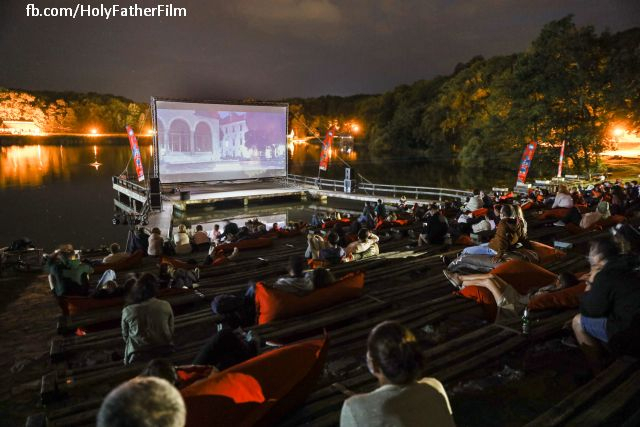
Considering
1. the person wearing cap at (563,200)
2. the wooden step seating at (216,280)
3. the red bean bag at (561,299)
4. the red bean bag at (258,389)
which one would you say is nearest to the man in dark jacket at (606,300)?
the red bean bag at (561,299)

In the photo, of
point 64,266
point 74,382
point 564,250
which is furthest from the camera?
point 564,250

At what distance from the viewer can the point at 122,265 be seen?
6996mm

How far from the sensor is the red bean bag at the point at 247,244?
26.7 ft

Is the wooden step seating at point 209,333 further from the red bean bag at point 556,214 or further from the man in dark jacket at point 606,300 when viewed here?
the red bean bag at point 556,214

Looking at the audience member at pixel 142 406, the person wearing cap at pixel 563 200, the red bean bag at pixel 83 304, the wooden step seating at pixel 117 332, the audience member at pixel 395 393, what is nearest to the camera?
the audience member at pixel 142 406

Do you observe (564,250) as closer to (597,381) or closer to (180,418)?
(597,381)

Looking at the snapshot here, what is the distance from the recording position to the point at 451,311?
158 inches

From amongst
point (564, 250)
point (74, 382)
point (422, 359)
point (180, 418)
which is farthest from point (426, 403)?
point (564, 250)

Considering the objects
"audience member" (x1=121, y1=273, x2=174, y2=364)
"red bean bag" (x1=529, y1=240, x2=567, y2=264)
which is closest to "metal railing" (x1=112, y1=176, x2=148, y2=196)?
"audience member" (x1=121, y1=273, x2=174, y2=364)

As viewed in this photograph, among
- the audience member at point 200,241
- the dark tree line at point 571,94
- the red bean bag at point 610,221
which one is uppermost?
the dark tree line at point 571,94

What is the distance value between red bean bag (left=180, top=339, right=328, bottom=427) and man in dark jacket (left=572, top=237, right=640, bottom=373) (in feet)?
5.69

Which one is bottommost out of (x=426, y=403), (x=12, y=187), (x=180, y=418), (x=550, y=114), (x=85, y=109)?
(x=12, y=187)

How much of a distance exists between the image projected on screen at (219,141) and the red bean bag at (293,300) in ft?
56.9

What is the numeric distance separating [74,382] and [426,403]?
2.60 metres
